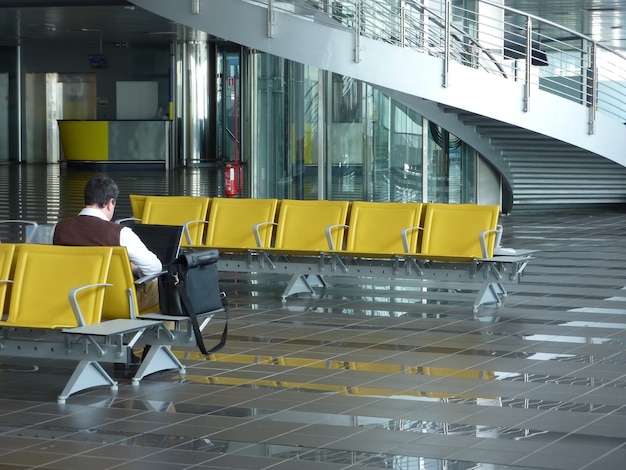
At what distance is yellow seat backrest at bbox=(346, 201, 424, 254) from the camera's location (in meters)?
10.7

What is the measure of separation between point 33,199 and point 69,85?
2019cm

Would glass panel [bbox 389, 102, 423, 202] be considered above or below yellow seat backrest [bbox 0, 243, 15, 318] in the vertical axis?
above

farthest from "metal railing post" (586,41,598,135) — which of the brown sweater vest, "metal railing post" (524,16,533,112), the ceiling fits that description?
the brown sweater vest

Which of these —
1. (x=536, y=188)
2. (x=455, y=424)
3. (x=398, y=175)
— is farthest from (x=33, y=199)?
(x=455, y=424)

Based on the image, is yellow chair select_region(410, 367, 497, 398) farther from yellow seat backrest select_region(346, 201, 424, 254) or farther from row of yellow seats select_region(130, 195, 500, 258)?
yellow seat backrest select_region(346, 201, 424, 254)

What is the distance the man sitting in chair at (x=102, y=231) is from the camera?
7547mm

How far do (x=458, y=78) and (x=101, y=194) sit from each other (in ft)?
33.0

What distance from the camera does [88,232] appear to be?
24.8 feet

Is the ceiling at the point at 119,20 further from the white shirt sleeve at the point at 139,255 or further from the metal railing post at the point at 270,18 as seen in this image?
the white shirt sleeve at the point at 139,255

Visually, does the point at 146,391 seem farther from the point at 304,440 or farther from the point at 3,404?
the point at 304,440

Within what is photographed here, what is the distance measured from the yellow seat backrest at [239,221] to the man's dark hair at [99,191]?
3.51 m

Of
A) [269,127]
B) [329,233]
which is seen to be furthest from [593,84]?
[329,233]

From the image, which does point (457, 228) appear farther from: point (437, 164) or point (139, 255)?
point (437, 164)

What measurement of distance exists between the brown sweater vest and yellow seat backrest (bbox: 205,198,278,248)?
3572mm
